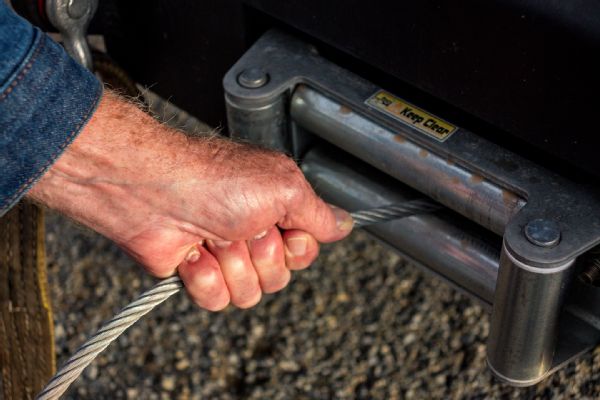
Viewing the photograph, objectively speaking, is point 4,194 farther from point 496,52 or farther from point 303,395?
point 303,395

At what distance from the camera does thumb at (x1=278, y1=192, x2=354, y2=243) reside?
121 centimetres

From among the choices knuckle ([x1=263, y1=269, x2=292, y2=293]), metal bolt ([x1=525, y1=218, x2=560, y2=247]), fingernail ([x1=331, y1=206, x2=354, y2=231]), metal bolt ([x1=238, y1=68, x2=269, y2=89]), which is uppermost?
metal bolt ([x1=525, y1=218, x2=560, y2=247])

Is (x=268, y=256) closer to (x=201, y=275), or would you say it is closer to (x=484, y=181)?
(x=201, y=275)

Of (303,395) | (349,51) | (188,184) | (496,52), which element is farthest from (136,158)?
(303,395)

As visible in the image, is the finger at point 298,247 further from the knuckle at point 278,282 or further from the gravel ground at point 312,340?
the gravel ground at point 312,340

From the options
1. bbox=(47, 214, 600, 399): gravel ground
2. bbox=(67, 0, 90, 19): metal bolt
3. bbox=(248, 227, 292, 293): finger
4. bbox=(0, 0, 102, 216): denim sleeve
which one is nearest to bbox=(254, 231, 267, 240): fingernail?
bbox=(248, 227, 292, 293): finger

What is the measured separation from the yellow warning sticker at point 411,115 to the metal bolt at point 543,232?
189 millimetres

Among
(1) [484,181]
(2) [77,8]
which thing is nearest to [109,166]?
(2) [77,8]

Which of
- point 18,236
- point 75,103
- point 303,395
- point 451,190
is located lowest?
point 303,395

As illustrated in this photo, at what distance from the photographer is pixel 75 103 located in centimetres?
108

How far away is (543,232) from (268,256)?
0.39 metres

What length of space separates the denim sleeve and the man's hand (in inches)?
2.7

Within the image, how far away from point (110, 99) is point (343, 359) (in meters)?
0.97

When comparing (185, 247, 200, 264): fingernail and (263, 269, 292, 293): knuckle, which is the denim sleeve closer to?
(185, 247, 200, 264): fingernail
